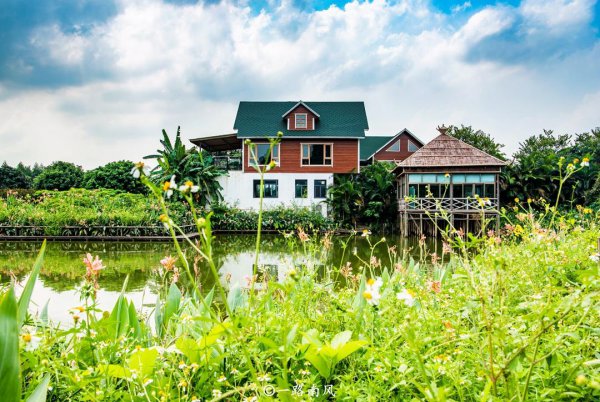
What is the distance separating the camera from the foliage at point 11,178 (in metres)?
41.4

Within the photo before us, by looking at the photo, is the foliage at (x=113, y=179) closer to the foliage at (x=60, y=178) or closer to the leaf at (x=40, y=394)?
the foliage at (x=60, y=178)

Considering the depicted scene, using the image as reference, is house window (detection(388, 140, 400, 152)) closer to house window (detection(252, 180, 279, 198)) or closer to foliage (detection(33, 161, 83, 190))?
house window (detection(252, 180, 279, 198))

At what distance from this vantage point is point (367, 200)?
23.8 m

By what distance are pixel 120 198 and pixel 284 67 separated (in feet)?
37.3

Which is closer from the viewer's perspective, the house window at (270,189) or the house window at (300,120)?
the house window at (270,189)

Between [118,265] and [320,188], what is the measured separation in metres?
16.0

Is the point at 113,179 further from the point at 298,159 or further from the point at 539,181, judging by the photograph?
the point at 539,181

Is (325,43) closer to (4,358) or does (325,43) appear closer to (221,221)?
(221,221)

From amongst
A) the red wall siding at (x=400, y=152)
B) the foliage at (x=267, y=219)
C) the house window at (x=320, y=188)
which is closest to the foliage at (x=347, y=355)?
the foliage at (x=267, y=219)

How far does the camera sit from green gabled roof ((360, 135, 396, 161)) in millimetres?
37469

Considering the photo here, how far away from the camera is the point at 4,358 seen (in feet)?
4.01

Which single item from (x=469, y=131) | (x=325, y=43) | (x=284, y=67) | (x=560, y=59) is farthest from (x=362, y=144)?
(x=560, y=59)

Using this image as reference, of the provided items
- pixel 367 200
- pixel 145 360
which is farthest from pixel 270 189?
pixel 145 360

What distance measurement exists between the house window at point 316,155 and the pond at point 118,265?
32.1 feet
